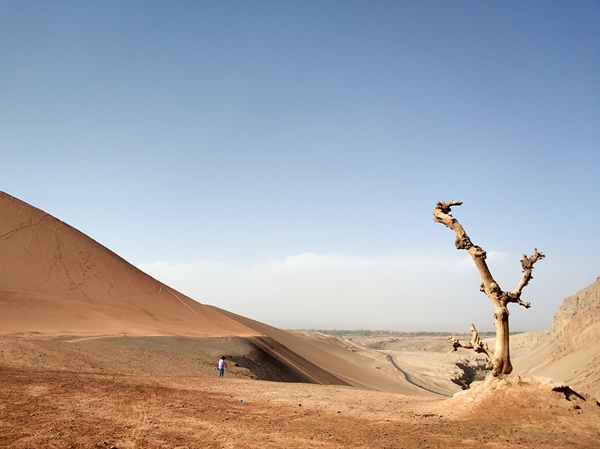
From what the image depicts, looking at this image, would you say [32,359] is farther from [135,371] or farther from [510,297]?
[510,297]

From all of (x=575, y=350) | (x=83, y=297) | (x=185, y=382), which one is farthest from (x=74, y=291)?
(x=575, y=350)

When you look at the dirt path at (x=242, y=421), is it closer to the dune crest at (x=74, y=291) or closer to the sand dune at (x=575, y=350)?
the dune crest at (x=74, y=291)

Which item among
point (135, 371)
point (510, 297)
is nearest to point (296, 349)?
point (135, 371)

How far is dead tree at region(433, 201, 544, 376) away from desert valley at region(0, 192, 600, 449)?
599mm

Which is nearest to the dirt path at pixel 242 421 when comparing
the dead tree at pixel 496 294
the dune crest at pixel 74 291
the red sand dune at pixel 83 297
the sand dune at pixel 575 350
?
the dead tree at pixel 496 294

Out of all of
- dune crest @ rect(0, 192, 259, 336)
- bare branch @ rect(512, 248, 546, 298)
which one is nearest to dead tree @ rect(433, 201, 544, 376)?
bare branch @ rect(512, 248, 546, 298)

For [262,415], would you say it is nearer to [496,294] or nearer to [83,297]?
[496,294]

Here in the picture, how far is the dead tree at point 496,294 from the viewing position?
38.9 ft

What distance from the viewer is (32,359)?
674 inches

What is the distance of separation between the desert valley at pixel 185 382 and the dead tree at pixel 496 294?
60 cm

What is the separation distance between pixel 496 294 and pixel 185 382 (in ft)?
36.3

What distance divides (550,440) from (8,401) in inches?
461

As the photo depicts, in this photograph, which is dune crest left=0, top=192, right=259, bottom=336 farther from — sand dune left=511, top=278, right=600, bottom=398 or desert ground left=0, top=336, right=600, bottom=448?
sand dune left=511, top=278, right=600, bottom=398

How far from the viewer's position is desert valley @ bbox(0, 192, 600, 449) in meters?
8.74
